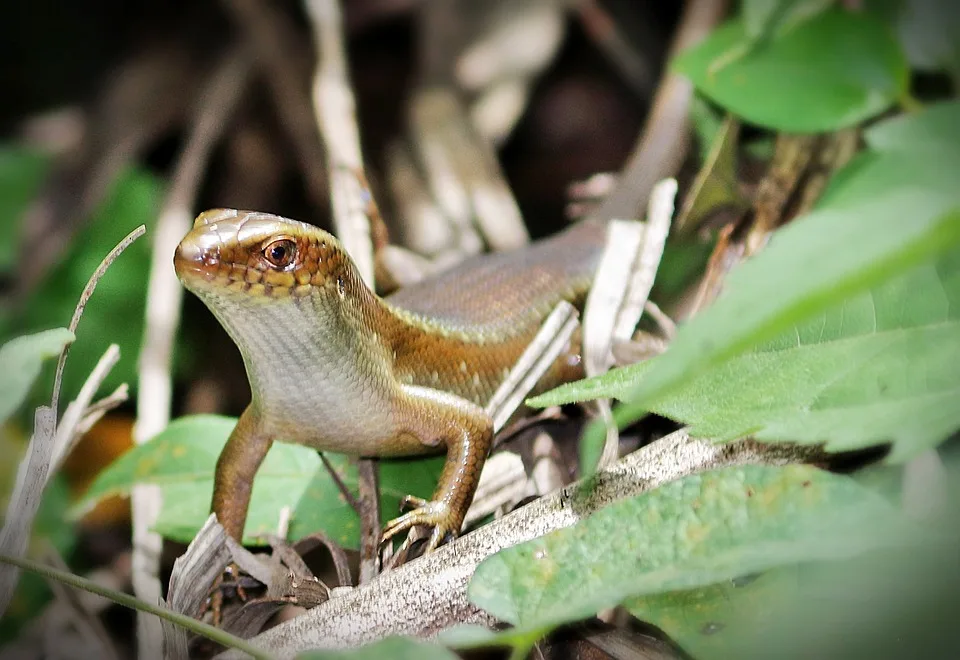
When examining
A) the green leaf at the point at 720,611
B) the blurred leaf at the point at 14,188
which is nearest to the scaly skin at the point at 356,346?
the green leaf at the point at 720,611

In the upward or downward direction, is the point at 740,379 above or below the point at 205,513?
above

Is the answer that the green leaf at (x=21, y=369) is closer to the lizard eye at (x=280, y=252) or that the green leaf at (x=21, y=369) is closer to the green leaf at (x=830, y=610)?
the lizard eye at (x=280, y=252)

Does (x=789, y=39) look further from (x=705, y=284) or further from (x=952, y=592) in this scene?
(x=952, y=592)

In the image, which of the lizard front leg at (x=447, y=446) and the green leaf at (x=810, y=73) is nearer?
the lizard front leg at (x=447, y=446)

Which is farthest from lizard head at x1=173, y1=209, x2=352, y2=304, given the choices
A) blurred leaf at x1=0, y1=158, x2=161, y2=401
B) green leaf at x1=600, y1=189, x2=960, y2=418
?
green leaf at x1=600, y1=189, x2=960, y2=418

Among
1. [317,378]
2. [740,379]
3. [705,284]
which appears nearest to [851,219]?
[740,379]

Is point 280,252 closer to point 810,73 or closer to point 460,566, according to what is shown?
point 460,566
